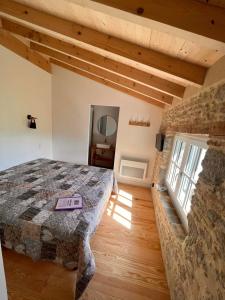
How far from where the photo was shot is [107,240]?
2.05 meters

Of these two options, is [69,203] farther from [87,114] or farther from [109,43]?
[87,114]

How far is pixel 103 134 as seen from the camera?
4.70 metres

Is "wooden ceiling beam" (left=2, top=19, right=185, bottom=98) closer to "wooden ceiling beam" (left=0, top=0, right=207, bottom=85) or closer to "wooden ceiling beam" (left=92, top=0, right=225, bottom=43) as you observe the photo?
"wooden ceiling beam" (left=0, top=0, right=207, bottom=85)

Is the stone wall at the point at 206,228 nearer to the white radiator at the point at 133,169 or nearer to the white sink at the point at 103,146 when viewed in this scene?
the white radiator at the point at 133,169

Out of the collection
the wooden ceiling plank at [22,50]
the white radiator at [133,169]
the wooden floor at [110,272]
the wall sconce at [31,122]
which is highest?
the wooden ceiling plank at [22,50]

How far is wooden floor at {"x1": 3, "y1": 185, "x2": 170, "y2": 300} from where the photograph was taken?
142 centimetres

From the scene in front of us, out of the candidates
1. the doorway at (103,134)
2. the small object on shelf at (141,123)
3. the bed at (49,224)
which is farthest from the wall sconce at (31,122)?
the small object on shelf at (141,123)

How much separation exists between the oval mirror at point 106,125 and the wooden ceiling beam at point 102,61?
2.27m

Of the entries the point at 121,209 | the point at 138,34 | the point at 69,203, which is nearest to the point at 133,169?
the point at 121,209

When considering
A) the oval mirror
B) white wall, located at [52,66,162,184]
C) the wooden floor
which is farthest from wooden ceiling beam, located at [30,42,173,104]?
the wooden floor

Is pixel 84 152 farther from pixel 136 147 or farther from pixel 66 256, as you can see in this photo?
pixel 66 256

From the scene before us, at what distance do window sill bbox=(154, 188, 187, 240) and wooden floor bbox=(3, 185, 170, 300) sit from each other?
505mm

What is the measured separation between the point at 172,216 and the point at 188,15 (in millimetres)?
1846

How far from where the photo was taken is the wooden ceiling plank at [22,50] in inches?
97.9
